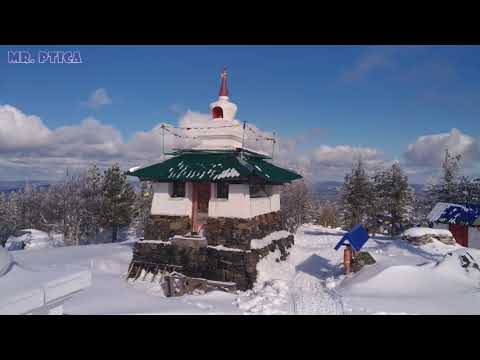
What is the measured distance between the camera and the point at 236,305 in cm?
864

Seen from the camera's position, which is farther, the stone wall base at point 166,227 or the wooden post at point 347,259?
the stone wall base at point 166,227

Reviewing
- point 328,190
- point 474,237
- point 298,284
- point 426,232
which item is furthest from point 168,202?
point 328,190

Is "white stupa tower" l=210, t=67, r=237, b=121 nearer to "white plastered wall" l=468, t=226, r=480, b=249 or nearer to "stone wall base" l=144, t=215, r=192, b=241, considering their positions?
"stone wall base" l=144, t=215, r=192, b=241

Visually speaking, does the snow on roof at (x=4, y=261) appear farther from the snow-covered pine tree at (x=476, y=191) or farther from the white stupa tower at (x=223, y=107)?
the snow-covered pine tree at (x=476, y=191)

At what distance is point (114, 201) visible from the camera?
2702 cm

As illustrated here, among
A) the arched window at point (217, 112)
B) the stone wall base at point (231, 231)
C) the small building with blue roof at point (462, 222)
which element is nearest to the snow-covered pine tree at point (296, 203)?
the small building with blue roof at point (462, 222)

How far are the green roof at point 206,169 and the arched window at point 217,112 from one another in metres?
1.98

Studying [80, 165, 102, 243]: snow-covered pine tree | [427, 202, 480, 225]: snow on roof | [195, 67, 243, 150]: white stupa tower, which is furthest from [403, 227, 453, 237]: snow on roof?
[80, 165, 102, 243]: snow-covered pine tree

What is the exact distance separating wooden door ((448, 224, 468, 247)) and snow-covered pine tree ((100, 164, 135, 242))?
82.9ft

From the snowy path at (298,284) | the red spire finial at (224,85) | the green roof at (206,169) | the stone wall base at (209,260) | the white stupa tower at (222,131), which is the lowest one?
the snowy path at (298,284)

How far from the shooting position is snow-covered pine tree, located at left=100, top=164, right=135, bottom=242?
26797 mm

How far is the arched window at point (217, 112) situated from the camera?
13834 millimetres
